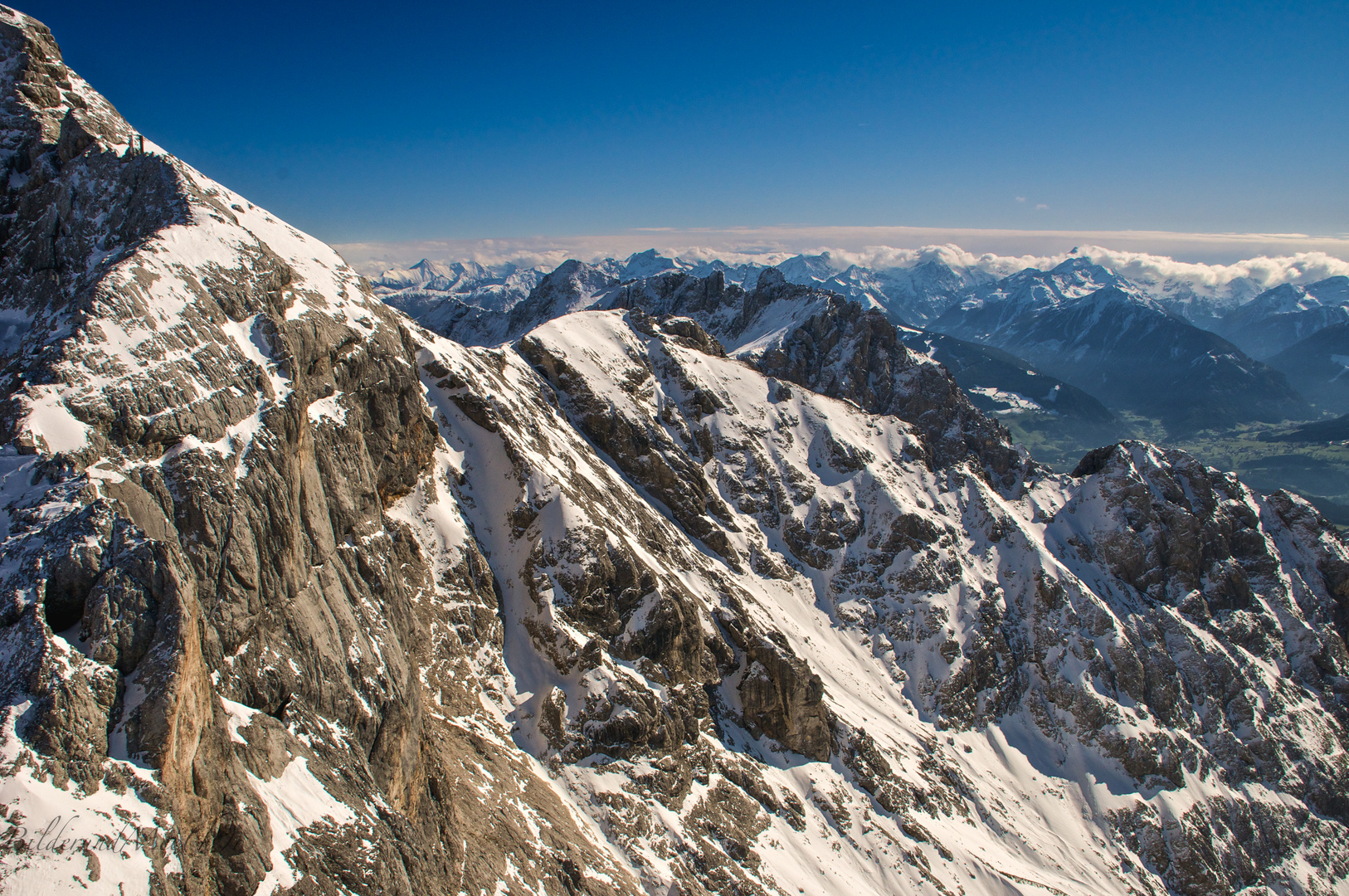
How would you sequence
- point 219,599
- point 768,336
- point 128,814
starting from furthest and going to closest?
point 768,336, point 219,599, point 128,814

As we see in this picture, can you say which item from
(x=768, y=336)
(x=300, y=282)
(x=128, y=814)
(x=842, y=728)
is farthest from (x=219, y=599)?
(x=768, y=336)

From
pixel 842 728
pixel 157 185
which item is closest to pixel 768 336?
pixel 842 728

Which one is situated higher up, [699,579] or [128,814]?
[128,814]

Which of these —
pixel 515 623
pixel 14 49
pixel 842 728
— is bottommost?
pixel 842 728

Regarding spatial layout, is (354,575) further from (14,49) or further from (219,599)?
(14,49)

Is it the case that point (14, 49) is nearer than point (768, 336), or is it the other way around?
point (14, 49)

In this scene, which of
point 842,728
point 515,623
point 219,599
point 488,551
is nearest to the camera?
point 219,599
